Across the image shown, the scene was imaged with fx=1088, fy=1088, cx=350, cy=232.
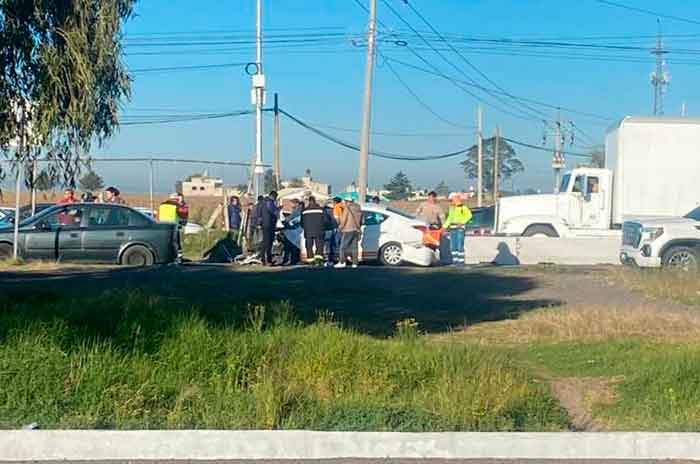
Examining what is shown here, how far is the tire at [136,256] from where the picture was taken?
2317 cm

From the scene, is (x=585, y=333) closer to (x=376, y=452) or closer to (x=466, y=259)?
(x=376, y=452)

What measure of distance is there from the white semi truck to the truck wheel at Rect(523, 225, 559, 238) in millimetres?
38

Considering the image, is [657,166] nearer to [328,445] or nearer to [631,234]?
[631,234]

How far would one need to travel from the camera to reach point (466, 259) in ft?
88.8

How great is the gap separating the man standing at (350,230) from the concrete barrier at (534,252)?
4.30m

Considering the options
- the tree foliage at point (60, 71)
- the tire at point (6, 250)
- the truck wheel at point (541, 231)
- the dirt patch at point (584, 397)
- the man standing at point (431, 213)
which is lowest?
the dirt patch at point (584, 397)

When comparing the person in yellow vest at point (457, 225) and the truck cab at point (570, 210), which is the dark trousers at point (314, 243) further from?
the truck cab at point (570, 210)

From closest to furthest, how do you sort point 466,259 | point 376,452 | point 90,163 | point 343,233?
point 376,452 → point 90,163 → point 343,233 → point 466,259

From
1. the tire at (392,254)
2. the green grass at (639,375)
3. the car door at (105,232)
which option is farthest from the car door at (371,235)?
the green grass at (639,375)

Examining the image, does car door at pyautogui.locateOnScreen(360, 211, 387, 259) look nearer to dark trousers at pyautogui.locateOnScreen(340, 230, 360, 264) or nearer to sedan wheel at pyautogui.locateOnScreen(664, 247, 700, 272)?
dark trousers at pyautogui.locateOnScreen(340, 230, 360, 264)

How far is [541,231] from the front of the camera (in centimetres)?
3011

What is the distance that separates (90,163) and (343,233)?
13.7m

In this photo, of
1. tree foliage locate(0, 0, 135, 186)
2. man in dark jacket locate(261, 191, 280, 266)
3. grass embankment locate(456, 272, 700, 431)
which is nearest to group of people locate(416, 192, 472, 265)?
man in dark jacket locate(261, 191, 280, 266)

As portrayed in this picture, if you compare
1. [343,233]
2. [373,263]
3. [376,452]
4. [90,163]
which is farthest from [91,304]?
[373,263]
